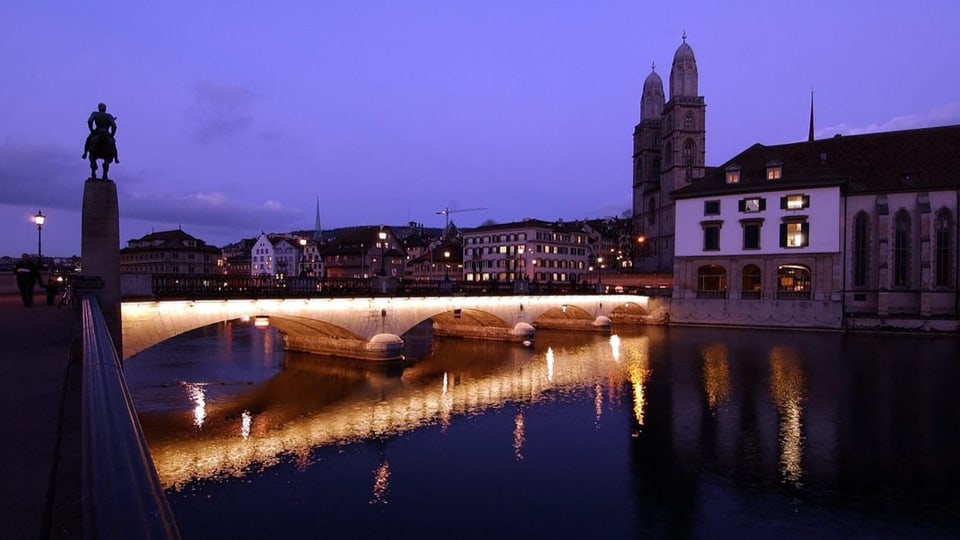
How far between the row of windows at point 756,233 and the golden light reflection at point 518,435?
47351 mm

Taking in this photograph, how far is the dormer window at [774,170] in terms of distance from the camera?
63062 millimetres

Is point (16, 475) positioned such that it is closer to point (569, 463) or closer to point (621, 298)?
point (569, 463)

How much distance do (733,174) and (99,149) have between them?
62565 millimetres

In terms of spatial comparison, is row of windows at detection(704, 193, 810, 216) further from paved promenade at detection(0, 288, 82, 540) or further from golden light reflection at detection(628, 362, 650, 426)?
paved promenade at detection(0, 288, 82, 540)

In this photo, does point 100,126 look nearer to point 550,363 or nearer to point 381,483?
point 381,483

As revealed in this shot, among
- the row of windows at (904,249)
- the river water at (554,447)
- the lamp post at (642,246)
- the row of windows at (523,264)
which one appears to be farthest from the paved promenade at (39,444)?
the row of windows at (523,264)

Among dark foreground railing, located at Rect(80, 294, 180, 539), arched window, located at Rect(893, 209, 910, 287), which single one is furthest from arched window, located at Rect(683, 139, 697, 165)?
dark foreground railing, located at Rect(80, 294, 180, 539)

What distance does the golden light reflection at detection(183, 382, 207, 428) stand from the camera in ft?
75.8

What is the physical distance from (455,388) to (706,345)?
25.8 meters

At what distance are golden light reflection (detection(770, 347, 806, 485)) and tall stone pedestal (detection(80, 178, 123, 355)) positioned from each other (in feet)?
63.4

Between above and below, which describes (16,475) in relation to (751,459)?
above

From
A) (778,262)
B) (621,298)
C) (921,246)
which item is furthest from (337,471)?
(921,246)

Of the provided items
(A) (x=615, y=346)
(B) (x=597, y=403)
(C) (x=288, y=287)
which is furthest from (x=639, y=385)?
(C) (x=288, y=287)

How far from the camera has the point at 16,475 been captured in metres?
3.83
